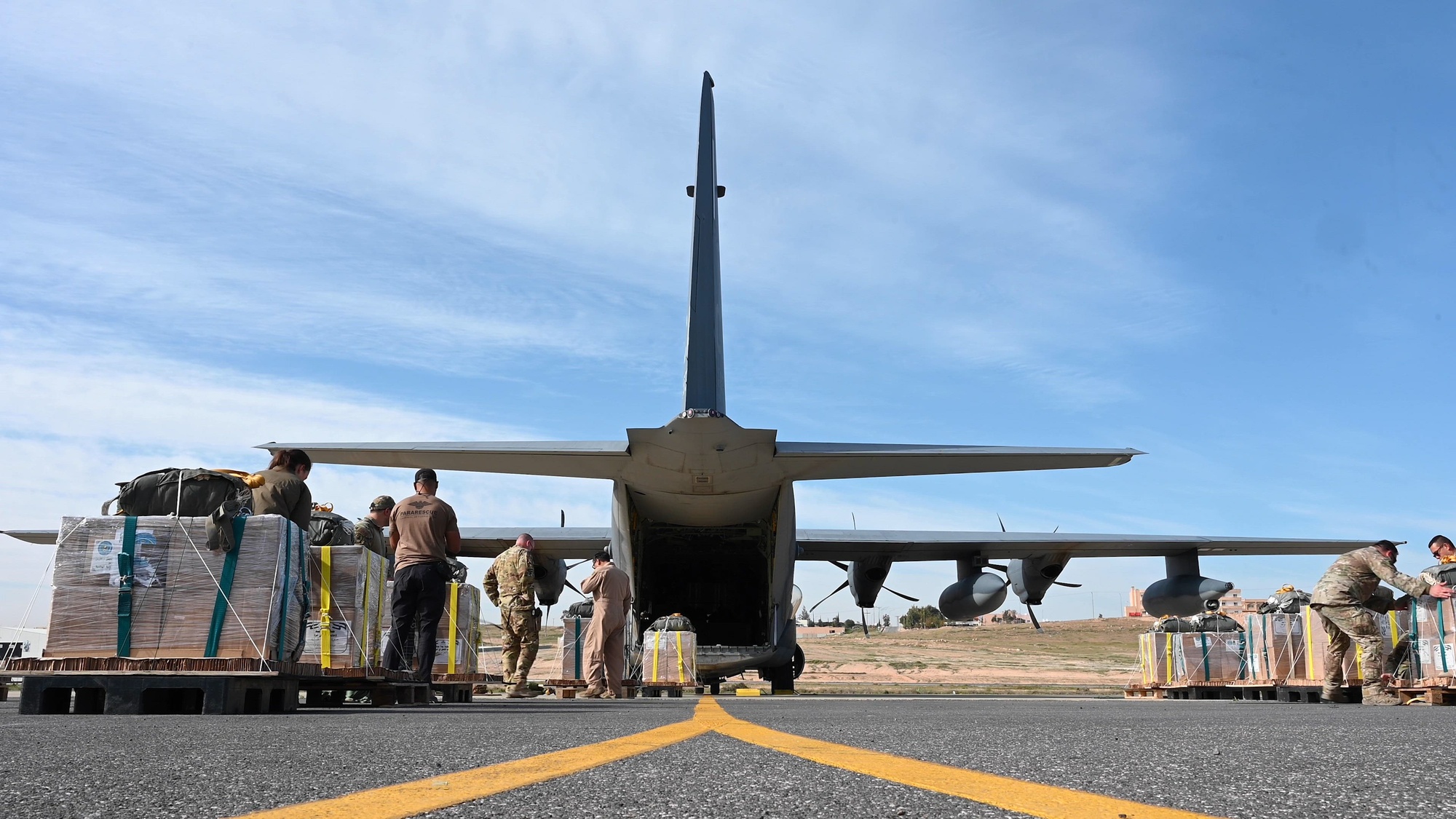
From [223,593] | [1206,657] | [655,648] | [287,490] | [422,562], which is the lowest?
[1206,657]

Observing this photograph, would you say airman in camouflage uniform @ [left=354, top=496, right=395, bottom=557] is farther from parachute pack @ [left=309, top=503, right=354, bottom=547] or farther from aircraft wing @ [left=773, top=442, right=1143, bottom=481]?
aircraft wing @ [left=773, top=442, right=1143, bottom=481]

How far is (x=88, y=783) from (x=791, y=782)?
1565mm

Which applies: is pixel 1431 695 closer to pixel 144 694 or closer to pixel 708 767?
pixel 708 767

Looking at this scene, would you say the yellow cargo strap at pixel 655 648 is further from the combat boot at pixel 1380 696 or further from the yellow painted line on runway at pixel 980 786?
the yellow painted line on runway at pixel 980 786

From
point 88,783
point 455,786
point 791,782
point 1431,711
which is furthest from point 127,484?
point 1431,711

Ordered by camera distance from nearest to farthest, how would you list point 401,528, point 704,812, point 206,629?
1. point 704,812
2. point 206,629
3. point 401,528

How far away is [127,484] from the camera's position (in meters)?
6.30

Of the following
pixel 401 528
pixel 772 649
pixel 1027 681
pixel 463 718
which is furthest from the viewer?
pixel 1027 681

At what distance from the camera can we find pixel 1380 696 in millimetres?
8875

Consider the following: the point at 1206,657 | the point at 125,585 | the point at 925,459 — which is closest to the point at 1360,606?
the point at 925,459

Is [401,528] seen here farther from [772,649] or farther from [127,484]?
[772,649]

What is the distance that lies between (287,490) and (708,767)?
4.97 meters

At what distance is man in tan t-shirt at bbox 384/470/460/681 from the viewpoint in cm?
773

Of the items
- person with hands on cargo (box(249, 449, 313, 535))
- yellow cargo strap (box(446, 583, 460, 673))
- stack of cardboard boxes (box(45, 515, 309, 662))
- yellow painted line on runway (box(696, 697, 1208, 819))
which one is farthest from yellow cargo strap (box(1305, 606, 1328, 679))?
stack of cardboard boxes (box(45, 515, 309, 662))
